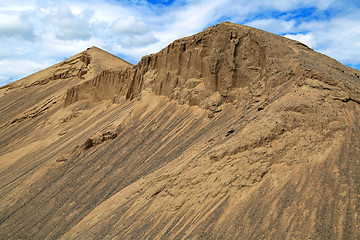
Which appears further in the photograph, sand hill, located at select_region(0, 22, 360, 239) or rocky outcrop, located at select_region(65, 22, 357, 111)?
rocky outcrop, located at select_region(65, 22, 357, 111)

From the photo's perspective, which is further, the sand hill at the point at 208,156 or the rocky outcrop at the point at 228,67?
the rocky outcrop at the point at 228,67

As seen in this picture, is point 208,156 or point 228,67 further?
point 228,67

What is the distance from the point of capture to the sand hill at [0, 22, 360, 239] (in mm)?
8156

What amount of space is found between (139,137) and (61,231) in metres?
6.52

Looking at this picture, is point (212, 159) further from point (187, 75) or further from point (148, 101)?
point (148, 101)

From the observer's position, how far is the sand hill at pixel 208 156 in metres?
8.16

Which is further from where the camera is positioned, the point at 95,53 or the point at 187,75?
the point at 95,53

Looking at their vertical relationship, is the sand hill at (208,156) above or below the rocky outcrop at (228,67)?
below

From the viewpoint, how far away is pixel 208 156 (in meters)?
10.4

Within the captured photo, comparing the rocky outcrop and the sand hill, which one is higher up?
the rocky outcrop

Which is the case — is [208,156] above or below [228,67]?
below

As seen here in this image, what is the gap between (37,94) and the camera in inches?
1366

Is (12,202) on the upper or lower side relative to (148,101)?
lower

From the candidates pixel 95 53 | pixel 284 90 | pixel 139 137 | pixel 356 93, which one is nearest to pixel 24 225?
pixel 139 137
